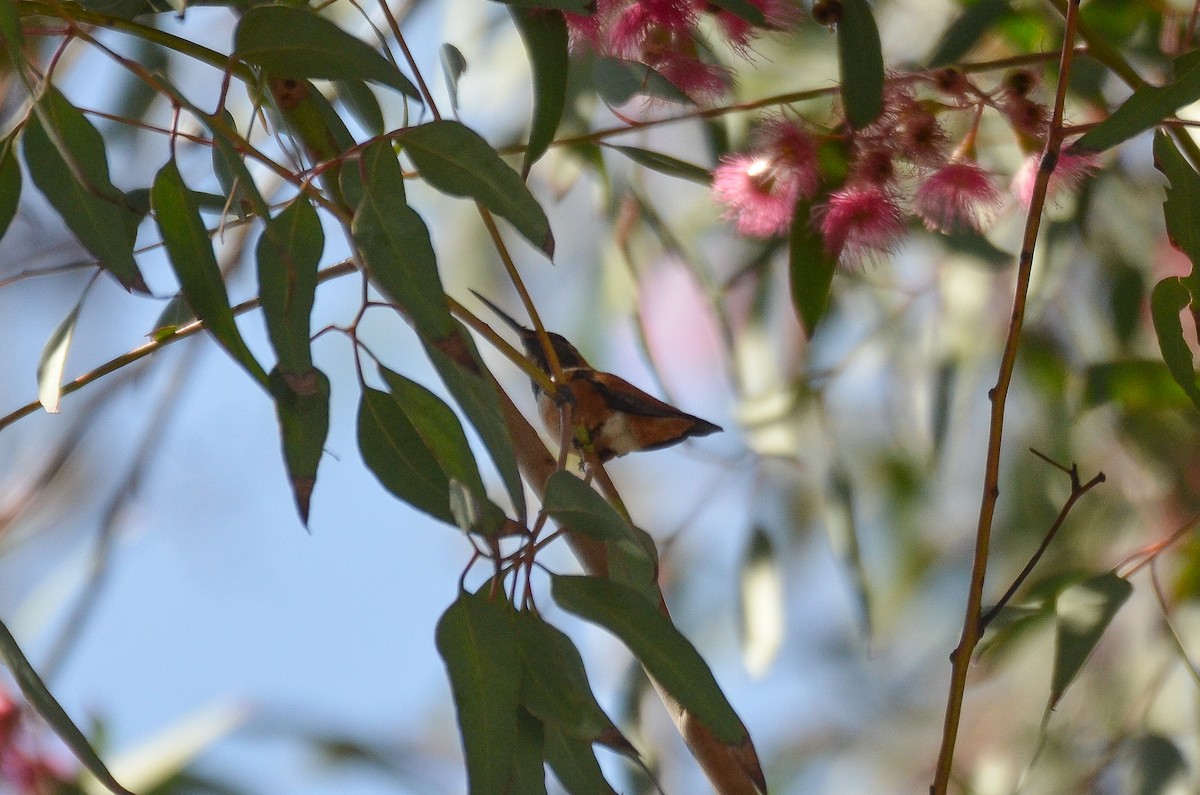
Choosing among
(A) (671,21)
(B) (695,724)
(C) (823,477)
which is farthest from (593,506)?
(C) (823,477)

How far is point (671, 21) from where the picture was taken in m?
1.01

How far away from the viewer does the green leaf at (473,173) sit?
2.54ft

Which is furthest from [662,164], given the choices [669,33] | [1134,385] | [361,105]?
[1134,385]

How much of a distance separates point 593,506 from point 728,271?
1.68 metres

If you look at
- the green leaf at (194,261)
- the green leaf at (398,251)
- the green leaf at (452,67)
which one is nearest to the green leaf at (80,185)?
the green leaf at (194,261)

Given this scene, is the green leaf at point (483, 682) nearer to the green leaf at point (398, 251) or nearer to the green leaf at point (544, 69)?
the green leaf at point (398, 251)

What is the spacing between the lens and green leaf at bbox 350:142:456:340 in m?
0.72

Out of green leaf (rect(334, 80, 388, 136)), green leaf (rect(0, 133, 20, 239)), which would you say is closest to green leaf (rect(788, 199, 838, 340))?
green leaf (rect(334, 80, 388, 136))

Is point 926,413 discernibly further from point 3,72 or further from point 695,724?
point 3,72

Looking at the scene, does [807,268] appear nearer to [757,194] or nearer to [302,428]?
[757,194]

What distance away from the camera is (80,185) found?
76 centimetres

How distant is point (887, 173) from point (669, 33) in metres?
0.21

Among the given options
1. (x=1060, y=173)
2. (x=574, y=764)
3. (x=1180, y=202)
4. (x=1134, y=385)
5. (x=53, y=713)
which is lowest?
(x=53, y=713)

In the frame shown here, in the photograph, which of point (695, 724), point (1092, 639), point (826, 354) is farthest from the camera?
point (826, 354)
